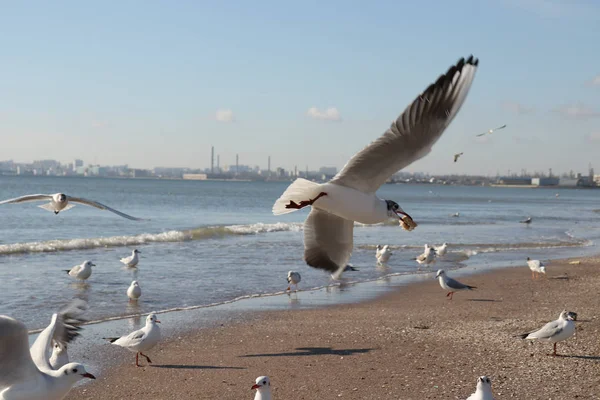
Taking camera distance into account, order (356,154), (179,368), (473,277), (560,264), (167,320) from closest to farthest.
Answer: (356,154) < (179,368) < (167,320) < (473,277) < (560,264)

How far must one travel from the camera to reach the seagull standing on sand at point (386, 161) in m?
4.81

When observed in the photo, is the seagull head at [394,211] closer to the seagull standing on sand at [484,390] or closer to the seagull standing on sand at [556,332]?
the seagull standing on sand at [484,390]

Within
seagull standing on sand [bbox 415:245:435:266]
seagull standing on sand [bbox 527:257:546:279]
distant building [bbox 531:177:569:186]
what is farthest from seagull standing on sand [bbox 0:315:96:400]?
distant building [bbox 531:177:569:186]

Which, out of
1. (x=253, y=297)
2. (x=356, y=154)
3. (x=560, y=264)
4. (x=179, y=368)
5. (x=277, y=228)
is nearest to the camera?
(x=356, y=154)

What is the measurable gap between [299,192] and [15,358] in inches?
96.1

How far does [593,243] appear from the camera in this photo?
28.3 metres

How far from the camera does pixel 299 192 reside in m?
5.36

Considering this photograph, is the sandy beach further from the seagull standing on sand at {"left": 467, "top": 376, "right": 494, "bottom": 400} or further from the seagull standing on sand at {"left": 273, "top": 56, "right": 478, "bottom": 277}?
the seagull standing on sand at {"left": 273, "top": 56, "right": 478, "bottom": 277}

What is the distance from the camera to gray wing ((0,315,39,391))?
17.0 ft

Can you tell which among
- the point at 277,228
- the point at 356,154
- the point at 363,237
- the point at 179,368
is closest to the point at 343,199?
the point at 356,154

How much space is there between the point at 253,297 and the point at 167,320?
276 cm

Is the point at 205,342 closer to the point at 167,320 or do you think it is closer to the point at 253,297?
the point at 167,320

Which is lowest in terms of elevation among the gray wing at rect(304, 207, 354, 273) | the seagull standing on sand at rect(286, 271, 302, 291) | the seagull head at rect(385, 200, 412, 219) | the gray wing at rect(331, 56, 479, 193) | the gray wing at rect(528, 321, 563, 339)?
the seagull standing on sand at rect(286, 271, 302, 291)

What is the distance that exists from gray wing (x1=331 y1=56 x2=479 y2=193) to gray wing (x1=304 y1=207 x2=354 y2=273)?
0.66 metres
